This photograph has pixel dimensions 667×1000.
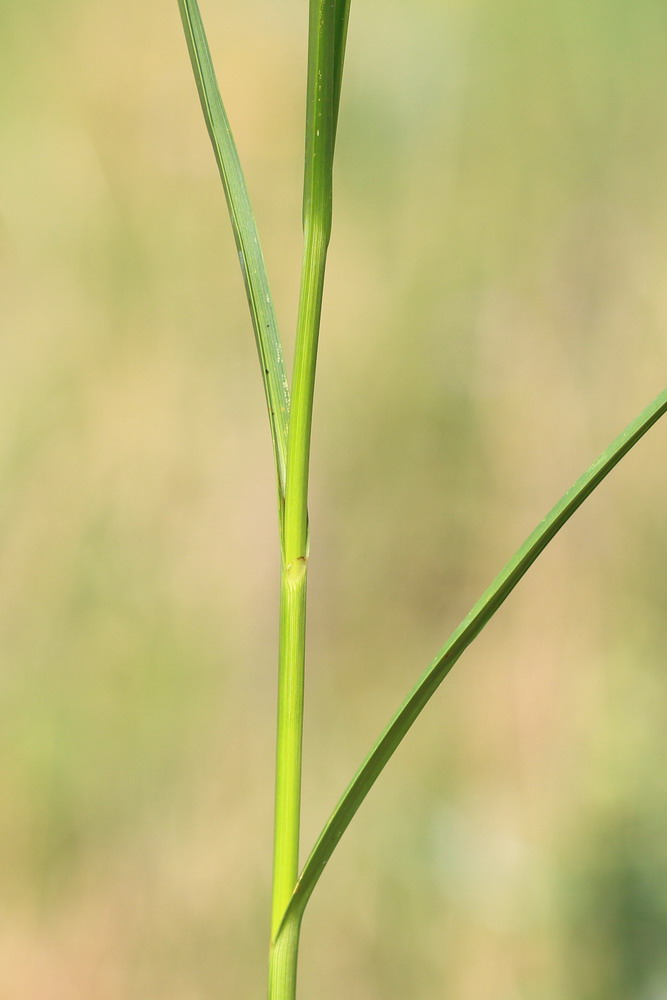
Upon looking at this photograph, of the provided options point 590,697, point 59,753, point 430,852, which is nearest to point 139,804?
point 59,753

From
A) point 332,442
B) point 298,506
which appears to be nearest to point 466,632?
point 298,506

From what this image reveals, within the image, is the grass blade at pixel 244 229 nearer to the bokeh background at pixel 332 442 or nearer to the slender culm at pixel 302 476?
the slender culm at pixel 302 476

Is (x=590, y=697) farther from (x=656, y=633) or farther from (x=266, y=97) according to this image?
(x=266, y=97)

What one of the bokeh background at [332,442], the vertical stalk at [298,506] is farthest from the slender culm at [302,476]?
the bokeh background at [332,442]

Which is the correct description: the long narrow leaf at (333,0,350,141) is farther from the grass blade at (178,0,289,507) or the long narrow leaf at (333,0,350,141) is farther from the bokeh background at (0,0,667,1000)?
the bokeh background at (0,0,667,1000)

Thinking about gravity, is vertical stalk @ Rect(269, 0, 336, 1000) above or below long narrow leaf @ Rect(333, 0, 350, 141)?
below

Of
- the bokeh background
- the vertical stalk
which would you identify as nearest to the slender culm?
the vertical stalk

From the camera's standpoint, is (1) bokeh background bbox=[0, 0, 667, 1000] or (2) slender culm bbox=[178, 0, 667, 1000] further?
(1) bokeh background bbox=[0, 0, 667, 1000]
